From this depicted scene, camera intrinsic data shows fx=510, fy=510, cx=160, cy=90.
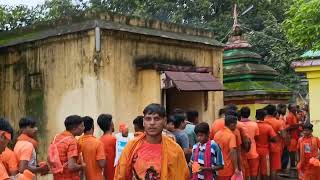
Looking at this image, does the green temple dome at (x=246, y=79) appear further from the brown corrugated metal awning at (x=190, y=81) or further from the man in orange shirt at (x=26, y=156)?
the man in orange shirt at (x=26, y=156)

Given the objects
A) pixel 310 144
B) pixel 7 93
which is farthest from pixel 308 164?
pixel 7 93

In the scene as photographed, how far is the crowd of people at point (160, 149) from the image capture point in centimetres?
444

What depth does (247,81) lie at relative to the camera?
52.1 ft

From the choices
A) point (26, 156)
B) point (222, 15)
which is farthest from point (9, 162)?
point (222, 15)

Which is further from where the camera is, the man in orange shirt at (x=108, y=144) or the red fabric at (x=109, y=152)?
the red fabric at (x=109, y=152)

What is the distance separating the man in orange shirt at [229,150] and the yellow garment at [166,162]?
3.13 meters

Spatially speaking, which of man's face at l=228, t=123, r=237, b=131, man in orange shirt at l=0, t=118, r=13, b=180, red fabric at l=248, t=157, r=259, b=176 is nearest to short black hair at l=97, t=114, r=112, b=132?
man's face at l=228, t=123, r=237, b=131

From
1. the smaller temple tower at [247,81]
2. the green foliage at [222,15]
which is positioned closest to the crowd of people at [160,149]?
the smaller temple tower at [247,81]

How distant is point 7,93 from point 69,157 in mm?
5510

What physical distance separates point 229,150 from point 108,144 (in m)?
1.79

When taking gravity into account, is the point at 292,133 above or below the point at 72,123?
below

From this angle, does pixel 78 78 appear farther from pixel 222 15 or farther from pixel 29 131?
pixel 222 15

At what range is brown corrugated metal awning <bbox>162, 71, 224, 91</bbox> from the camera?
10.3m

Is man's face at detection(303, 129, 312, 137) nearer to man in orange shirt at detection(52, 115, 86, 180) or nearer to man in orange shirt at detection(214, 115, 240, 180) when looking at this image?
man in orange shirt at detection(214, 115, 240, 180)
